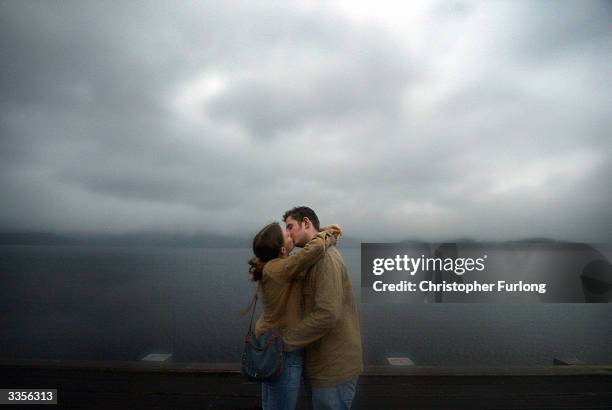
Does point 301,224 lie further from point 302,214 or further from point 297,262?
point 297,262

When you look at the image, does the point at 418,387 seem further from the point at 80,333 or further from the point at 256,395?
the point at 80,333

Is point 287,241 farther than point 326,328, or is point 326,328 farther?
point 287,241

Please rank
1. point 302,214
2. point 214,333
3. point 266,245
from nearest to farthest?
point 266,245 < point 302,214 < point 214,333

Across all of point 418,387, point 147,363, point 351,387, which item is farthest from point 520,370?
point 147,363

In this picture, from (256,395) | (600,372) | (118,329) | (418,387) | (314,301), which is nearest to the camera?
(314,301)

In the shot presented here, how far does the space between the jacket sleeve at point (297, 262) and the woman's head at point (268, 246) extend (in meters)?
0.04

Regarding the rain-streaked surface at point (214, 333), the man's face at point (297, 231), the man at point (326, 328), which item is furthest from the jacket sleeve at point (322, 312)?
the rain-streaked surface at point (214, 333)

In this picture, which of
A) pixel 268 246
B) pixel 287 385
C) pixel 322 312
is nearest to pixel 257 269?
pixel 268 246

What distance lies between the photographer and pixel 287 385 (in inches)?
70.9

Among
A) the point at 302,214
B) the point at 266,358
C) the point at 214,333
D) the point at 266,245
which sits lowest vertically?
the point at 214,333

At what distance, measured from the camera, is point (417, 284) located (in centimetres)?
685

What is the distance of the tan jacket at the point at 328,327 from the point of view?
172 centimetres

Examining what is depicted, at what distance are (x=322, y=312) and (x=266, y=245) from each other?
1.17 ft

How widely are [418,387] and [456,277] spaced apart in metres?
3.34
